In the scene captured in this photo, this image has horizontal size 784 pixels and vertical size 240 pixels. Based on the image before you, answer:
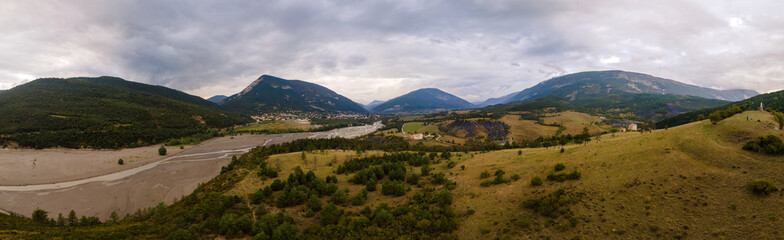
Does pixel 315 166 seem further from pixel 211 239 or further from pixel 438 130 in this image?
pixel 438 130

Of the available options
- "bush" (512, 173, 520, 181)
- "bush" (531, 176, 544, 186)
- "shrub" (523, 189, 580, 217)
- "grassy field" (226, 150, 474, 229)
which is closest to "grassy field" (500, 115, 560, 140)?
"grassy field" (226, 150, 474, 229)

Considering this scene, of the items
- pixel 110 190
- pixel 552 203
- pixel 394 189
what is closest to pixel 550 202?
pixel 552 203

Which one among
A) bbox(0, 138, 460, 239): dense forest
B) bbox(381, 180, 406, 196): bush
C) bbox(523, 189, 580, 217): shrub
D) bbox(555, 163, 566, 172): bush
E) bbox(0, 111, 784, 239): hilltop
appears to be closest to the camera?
bbox(0, 111, 784, 239): hilltop

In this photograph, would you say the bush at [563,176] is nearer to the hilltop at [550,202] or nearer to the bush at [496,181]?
the hilltop at [550,202]

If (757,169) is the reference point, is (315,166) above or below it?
below

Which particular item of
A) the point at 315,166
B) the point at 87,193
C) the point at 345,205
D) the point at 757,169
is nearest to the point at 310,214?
the point at 345,205

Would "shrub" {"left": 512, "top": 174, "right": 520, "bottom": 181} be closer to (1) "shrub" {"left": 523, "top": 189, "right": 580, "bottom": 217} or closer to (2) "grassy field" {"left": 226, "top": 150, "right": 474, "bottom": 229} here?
(1) "shrub" {"left": 523, "top": 189, "right": 580, "bottom": 217}
